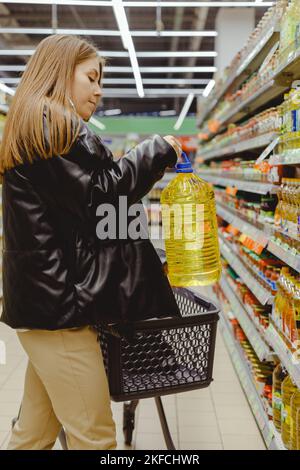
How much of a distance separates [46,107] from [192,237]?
2.72 feet

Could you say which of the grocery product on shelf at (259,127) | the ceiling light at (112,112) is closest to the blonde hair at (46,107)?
the grocery product on shelf at (259,127)

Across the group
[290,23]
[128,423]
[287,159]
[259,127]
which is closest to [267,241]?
[287,159]

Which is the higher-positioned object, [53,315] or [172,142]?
[172,142]

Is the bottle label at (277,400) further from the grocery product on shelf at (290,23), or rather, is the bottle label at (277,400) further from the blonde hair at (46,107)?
the blonde hair at (46,107)

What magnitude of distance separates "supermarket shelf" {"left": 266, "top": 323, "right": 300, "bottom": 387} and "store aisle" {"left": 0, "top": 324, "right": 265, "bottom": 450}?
0.64 meters

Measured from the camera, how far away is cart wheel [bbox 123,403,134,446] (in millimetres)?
2682

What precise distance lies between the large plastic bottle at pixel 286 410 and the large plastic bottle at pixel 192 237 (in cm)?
71

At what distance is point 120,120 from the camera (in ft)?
54.1

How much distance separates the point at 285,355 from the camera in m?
2.30

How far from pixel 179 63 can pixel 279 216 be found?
15.7 metres

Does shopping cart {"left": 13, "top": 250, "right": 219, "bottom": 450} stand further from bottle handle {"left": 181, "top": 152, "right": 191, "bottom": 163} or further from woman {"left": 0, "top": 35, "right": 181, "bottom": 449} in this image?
bottle handle {"left": 181, "top": 152, "right": 191, "bottom": 163}

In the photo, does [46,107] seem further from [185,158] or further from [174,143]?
[185,158]
